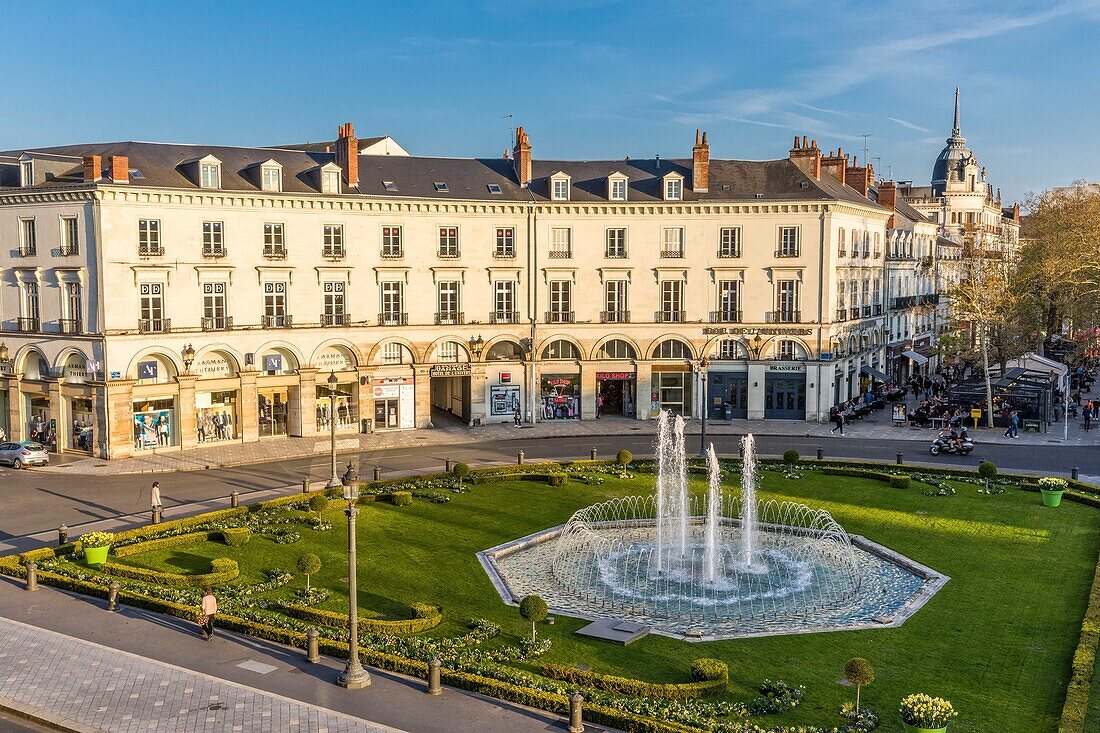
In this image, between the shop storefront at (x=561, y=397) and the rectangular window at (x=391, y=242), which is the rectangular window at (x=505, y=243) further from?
the shop storefront at (x=561, y=397)

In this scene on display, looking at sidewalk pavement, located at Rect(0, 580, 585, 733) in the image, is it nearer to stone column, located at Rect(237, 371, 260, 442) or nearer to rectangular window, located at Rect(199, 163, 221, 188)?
stone column, located at Rect(237, 371, 260, 442)

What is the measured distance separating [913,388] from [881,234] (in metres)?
14.6

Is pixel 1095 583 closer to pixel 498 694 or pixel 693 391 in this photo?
pixel 498 694

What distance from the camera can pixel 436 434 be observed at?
197ft

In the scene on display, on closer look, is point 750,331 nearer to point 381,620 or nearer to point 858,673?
point 381,620

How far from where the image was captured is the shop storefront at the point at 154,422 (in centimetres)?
5256

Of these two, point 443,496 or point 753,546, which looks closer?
point 753,546

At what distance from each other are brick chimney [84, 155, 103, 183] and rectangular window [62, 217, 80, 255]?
2380 millimetres

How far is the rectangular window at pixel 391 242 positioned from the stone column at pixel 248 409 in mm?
10832

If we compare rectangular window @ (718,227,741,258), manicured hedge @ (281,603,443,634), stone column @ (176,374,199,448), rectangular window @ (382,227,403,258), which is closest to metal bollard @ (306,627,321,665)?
manicured hedge @ (281,603,443,634)

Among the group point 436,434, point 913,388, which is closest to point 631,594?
point 436,434

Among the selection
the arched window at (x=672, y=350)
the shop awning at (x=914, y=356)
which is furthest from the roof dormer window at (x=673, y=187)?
the shop awning at (x=914, y=356)

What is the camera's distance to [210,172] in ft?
178

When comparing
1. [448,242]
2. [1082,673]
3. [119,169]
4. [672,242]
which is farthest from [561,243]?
[1082,673]
